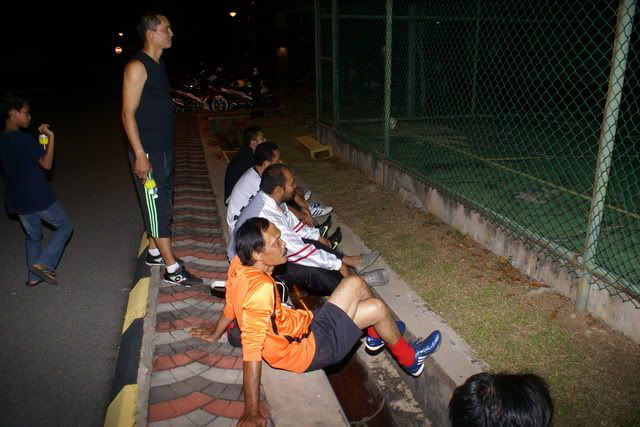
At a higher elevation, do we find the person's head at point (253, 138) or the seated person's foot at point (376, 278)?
the person's head at point (253, 138)

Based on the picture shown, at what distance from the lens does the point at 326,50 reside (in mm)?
10055

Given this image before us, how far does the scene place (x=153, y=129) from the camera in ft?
13.6

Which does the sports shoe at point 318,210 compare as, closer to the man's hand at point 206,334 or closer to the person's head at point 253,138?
the person's head at point 253,138

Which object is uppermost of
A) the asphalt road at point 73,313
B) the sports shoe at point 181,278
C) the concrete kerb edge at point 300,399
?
the sports shoe at point 181,278

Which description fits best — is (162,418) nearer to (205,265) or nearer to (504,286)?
(205,265)

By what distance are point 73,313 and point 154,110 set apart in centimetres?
189

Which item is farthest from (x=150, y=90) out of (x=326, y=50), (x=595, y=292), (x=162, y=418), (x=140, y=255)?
(x=326, y=50)

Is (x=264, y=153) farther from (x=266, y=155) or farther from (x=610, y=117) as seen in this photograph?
(x=610, y=117)

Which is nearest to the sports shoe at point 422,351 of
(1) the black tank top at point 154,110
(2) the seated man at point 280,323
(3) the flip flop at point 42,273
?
(2) the seated man at point 280,323

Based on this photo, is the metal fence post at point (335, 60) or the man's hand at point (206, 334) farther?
the metal fence post at point (335, 60)

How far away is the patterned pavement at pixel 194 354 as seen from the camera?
A: 290 centimetres

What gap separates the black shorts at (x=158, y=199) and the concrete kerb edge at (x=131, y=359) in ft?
1.76

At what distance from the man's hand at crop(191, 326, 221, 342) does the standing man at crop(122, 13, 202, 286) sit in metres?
0.93

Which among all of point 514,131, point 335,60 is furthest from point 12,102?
point 514,131
